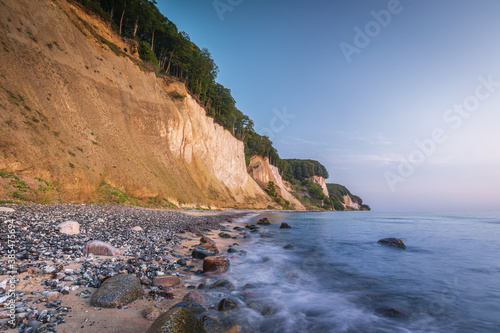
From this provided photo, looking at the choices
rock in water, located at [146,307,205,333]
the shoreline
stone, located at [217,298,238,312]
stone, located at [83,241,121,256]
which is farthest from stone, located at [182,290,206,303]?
stone, located at [83,241,121,256]

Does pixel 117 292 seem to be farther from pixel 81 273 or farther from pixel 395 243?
pixel 395 243

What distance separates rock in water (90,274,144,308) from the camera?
296cm

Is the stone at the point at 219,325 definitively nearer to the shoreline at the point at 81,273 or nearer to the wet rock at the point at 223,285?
the shoreline at the point at 81,273

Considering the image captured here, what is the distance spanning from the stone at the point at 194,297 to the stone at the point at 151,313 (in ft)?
2.44

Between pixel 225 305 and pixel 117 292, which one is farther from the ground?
pixel 117 292

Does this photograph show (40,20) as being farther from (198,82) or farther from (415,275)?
(415,275)

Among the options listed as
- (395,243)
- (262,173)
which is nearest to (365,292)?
(395,243)

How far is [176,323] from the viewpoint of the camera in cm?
219

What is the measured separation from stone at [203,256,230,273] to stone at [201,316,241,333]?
91.0 inches

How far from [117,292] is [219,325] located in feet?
5.32

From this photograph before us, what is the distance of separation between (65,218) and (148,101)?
19.4m

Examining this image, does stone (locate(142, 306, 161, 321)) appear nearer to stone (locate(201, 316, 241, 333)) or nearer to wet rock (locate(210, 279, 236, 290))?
stone (locate(201, 316, 241, 333))

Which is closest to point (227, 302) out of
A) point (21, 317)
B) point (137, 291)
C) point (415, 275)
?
point (137, 291)

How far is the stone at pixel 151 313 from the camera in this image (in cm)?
286
